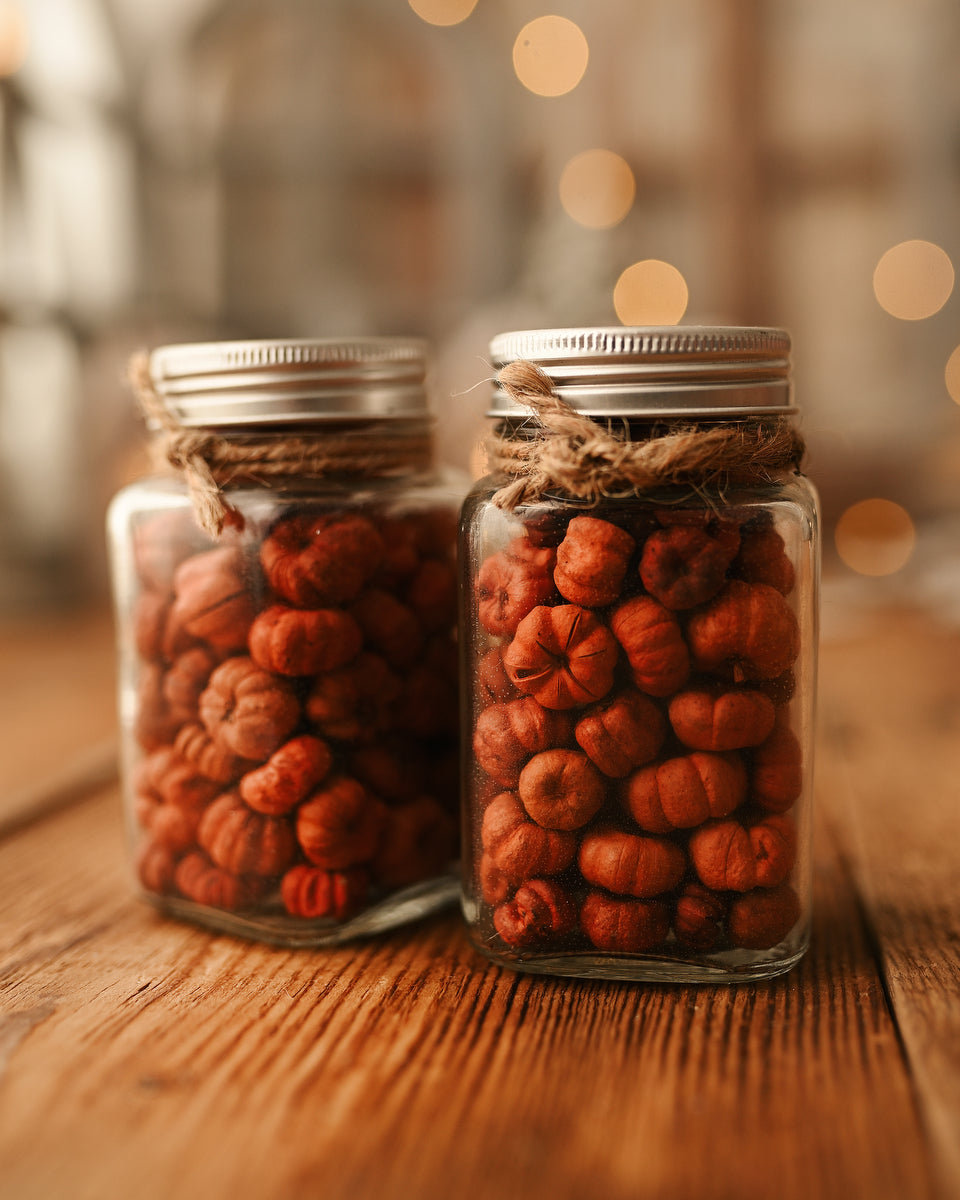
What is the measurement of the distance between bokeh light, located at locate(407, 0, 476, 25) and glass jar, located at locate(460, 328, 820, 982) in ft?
8.75

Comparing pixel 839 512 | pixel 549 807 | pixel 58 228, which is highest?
pixel 58 228

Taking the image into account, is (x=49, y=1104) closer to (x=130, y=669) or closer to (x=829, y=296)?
(x=130, y=669)

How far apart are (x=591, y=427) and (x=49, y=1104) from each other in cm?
39

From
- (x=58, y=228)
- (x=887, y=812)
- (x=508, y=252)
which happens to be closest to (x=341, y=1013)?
(x=887, y=812)

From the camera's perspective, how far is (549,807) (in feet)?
1.86

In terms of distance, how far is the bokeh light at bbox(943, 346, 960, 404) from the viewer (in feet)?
9.38

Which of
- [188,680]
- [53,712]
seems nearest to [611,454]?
[188,680]

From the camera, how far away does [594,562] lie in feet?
1.81

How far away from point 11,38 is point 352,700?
1845mm

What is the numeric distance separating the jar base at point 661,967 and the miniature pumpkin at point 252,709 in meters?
0.18

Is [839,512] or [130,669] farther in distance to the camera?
[839,512]

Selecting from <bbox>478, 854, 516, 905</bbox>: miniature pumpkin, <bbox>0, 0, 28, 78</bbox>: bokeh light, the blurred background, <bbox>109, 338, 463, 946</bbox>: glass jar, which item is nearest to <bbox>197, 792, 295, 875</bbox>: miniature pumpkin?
<bbox>109, 338, 463, 946</bbox>: glass jar

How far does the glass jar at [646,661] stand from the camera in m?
0.55

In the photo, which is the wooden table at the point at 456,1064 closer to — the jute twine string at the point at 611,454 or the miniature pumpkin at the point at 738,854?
the miniature pumpkin at the point at 738,854
